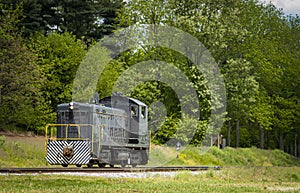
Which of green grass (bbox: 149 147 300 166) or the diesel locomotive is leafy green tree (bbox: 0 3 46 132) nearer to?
the diesel locomotive

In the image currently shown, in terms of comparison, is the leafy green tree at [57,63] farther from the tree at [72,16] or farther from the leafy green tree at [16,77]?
the tree at [72,16]

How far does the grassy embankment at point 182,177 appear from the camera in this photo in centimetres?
1354

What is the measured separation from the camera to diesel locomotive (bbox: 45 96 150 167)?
68.6 feet

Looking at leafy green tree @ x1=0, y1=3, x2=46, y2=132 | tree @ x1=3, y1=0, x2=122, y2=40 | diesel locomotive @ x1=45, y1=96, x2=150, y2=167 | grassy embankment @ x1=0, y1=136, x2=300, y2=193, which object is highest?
tree @ x1=3, y1=0, x2=122, y2=40

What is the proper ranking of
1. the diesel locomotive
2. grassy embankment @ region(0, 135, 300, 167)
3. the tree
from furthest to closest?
the tree
grassy embankment @ region(0, 135, 300, 167)
the diesel locomotive

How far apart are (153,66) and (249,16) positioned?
57.8 ft

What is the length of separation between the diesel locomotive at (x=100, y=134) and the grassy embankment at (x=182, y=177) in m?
4.03

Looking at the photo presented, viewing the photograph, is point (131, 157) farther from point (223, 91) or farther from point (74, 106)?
point (223, 91)

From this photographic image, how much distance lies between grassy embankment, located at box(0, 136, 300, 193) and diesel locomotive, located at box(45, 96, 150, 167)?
4026 millimetres

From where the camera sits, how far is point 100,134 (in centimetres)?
2225

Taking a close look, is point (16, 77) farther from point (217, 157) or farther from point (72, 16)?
point (72, 16)

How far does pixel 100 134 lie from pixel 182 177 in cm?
547

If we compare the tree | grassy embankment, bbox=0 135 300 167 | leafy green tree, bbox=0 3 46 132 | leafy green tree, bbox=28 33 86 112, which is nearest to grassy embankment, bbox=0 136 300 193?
grassy embankment, bbox=0 135 300 167

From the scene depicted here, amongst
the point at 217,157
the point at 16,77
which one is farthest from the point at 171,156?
the point at 16,77
